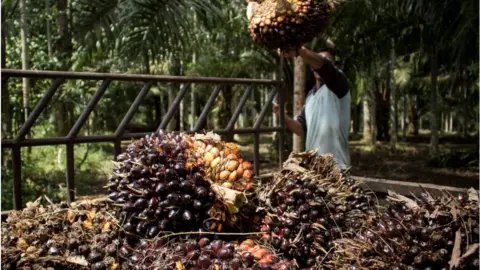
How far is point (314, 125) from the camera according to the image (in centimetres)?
313

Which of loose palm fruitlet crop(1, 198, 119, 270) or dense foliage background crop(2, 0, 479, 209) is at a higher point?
dense foliage background crop(2, 0, 479, 209)

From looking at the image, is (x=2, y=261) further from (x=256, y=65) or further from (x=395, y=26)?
(x=256, y=65)

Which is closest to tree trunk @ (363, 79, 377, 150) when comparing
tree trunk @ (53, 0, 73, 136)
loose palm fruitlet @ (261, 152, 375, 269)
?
tree trunk @ (53, 0, 73, 136)

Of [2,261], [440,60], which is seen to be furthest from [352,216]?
[440,60]

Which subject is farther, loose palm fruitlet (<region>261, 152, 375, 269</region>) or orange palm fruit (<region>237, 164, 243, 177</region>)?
orange palm fruit (<region>237, 164, 243, 177</region>)

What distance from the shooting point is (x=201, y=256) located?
1.25 metres

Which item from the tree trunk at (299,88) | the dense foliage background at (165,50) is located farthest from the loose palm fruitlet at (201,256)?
the tree trunk at (299,88)

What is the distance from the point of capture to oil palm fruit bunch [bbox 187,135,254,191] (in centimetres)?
147

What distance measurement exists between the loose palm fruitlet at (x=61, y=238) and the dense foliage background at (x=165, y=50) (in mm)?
1470

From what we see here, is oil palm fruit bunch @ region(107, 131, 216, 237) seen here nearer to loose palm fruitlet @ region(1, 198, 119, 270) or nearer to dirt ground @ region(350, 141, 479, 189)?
loose palm fruitlet @ region(1, 198, 119, 270)

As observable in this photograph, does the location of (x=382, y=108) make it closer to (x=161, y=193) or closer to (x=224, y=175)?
(x=224, y=175)

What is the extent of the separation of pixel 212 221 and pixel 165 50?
12.6ft

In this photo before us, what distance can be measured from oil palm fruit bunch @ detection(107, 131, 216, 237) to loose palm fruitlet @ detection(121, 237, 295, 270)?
0.06 m

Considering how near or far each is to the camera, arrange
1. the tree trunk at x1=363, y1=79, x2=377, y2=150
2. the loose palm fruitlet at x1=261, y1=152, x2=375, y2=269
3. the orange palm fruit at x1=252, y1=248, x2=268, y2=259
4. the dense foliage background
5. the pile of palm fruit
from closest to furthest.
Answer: the pile of palm fruit
the orange palm fruit at x1=252, y1=248, x2=268, y2=259
the loose palm fruitlet at x1=261, y1=152, x2=375, y2=269
the dense foliage background
the tree trunk at x1=363, y1=79, x2=377, y2=150
